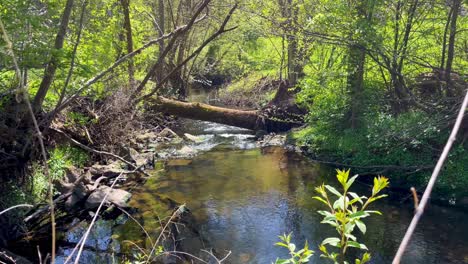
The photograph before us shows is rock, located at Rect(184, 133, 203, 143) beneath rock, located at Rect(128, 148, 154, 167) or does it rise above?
above

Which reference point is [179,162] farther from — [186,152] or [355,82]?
[355,82]

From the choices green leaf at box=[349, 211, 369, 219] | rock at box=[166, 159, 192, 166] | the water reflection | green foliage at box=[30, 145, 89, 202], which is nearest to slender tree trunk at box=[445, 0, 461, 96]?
the water reflection

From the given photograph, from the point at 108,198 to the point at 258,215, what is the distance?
3.02 metres

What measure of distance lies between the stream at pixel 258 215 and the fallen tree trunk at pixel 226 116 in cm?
303

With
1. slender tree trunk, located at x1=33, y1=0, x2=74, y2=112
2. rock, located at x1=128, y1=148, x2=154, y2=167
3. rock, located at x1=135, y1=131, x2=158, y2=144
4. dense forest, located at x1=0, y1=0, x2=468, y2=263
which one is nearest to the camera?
slender tree trunk, located at x1=33, y1=0, x2=74, y2=112

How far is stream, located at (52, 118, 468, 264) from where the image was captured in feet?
24.8

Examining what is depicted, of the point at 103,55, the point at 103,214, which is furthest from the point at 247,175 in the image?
the point at 103,55

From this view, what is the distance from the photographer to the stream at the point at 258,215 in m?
7.55

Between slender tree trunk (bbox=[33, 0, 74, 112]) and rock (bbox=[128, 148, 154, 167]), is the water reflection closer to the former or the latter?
rock (bbox=[128, 148, 154, 167])

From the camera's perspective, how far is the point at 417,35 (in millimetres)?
11281

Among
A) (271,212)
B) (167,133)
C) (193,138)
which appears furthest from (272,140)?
(271,212)

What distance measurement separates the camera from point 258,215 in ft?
29.8

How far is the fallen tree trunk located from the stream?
3.03 metres

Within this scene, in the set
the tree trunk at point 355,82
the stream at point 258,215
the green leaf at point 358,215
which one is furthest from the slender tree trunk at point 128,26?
the green leaf at point 358,215
